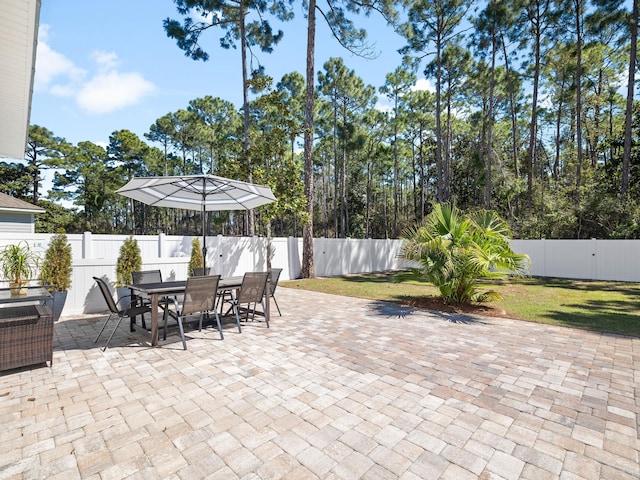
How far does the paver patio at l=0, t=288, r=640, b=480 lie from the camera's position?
6.38 feet

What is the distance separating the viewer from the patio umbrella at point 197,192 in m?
4.78

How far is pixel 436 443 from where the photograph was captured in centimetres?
215

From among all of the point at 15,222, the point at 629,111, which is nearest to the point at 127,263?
the point at 15,222

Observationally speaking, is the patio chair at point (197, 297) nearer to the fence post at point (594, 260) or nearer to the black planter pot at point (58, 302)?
the black planter pot at point (58, 302)

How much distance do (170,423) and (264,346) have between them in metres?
1.88

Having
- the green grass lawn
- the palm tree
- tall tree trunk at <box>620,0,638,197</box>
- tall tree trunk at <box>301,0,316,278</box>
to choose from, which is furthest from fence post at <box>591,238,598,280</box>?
tall tree trunk at <box>301,0,316,278</box>

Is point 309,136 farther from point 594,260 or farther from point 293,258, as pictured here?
point 594,260

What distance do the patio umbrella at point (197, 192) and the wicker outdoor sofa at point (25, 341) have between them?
216 centimetres

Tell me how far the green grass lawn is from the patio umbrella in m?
4.07

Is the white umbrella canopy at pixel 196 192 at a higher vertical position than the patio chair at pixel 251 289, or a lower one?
higher

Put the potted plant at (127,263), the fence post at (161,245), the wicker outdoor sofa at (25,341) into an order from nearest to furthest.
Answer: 1. the wicker outdoor sofa at (25,341)
2. the potted plant at (127,263)
3. the fence post at (161,245)

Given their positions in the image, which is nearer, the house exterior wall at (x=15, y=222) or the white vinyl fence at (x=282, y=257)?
the white vinyl fence at (x=282, y=257)

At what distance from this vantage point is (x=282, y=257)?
1224 centimetres

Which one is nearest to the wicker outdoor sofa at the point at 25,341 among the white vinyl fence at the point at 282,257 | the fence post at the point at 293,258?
the white vinyl fence at the point at 282,257
